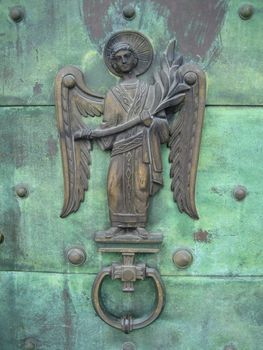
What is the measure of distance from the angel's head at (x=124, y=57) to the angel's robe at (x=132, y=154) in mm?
41

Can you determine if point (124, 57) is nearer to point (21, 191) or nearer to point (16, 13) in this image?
point (16, 13)

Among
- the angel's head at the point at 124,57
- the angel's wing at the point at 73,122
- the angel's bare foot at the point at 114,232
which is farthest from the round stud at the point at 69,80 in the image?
the angel's bare foot at the point at 114,232

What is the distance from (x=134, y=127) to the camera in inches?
50.8

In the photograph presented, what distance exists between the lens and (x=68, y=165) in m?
1.35

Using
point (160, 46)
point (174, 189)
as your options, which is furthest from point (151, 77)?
point (174, 189)

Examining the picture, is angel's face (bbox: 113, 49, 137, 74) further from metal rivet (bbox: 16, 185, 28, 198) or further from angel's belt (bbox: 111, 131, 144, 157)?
metal rivet (bbox: 16, 185, 28, 198)

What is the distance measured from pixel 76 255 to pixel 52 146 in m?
0.30

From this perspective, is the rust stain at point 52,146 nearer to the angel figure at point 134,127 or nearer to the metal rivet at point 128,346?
the angel figure at point 134,127

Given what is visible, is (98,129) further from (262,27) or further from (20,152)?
(262,27)

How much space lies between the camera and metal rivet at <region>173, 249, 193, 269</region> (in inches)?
54.4

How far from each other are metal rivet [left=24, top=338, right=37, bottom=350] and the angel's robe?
440mm

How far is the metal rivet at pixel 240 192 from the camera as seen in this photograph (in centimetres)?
135

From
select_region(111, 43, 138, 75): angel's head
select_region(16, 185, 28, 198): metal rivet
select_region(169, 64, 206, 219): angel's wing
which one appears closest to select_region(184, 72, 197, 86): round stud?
select_region(169, 64, 206, 219): angel's wing

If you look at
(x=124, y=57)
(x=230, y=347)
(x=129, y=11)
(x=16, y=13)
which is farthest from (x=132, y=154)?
(x=230, y=347)
